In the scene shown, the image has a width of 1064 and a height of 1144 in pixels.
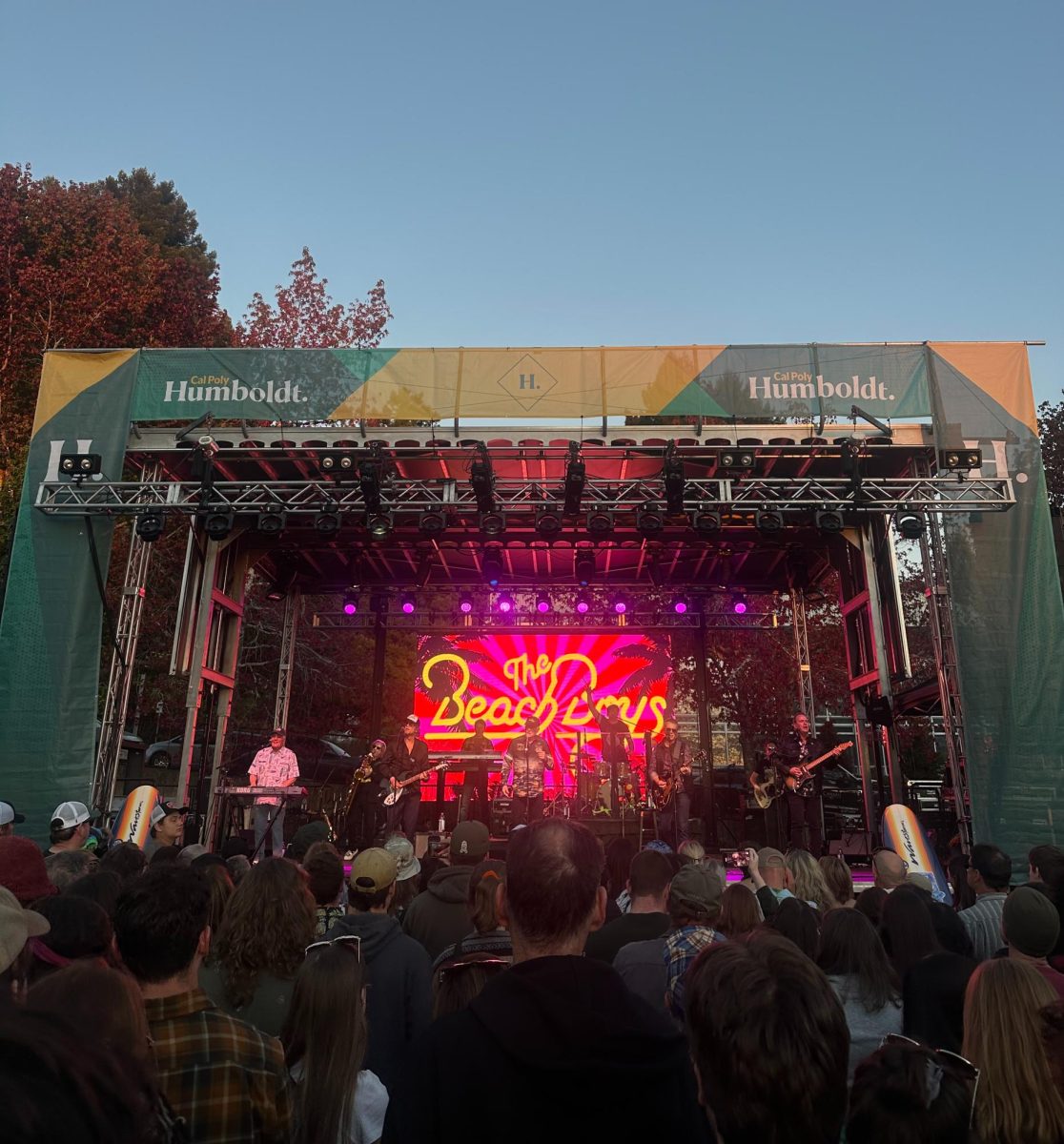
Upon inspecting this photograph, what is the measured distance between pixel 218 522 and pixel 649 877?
9.33 metres

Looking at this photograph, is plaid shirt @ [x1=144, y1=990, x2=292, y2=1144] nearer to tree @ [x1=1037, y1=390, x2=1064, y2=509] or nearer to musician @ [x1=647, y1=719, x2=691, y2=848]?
musician @ [x1=647, y1=719, x2=691, y2=848]

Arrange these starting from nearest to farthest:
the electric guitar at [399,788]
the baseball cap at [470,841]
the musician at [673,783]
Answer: the baseball cap at [470,841] < the electric guitar at [399,788] < the musician at [673,783]

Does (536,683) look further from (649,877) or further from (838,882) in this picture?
(649,877)

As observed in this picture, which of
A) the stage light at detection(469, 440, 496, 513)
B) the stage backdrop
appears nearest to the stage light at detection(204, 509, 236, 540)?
the stage light at detection(469, 440, 496, 513)

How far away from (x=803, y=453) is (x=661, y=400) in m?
2.17

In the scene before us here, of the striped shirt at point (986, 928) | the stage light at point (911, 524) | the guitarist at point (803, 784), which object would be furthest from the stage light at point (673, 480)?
the striped shirt at point (986, 928)

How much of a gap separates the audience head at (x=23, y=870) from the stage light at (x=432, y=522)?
8469mm

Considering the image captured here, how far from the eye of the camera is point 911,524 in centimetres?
1162

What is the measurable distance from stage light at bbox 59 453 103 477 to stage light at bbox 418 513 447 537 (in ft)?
14.7

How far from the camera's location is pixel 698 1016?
1.60m

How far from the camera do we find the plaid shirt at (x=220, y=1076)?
193cm

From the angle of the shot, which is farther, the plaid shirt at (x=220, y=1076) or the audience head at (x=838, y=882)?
the audience head at (x=838, y=882)

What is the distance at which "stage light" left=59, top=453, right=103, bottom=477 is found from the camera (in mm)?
11711

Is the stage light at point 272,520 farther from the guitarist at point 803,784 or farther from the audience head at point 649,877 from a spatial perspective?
the audience head at point 649,877
